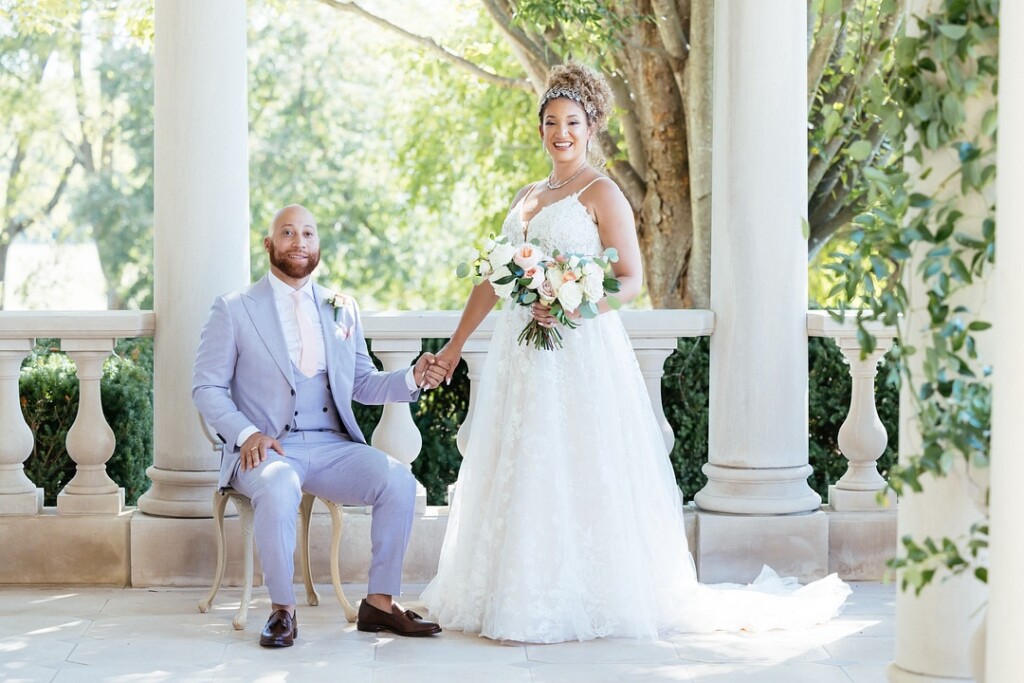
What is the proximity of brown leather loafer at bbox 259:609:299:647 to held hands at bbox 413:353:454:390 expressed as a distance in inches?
40.8

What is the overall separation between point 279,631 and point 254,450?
0.67 m

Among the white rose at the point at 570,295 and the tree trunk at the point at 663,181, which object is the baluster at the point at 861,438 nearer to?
the white rose at the point at 570,295

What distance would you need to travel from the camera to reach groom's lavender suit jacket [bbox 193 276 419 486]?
16.6ft

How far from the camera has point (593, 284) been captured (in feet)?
15.6

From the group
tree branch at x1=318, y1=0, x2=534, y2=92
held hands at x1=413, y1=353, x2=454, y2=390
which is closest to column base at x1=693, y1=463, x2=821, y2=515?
held hands at x1=413, y1=353, x2=454, y2=390

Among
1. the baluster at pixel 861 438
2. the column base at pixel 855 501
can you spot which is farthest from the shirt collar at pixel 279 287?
the column base at pixel 855 501

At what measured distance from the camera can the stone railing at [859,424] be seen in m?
5.77

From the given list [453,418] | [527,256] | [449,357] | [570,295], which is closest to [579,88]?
[527,256]

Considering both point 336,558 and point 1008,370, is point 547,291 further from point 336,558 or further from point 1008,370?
point 1008,370

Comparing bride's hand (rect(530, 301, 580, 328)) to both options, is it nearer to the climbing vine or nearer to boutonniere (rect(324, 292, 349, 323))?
boutonniere (rect(324, 292, 349, 323))

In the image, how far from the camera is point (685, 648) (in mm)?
4848

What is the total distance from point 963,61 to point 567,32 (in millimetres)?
5357

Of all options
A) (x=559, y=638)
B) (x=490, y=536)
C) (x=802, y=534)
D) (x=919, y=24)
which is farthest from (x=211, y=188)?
(x=919, y=24)

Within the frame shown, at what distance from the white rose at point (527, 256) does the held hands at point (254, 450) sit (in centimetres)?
115
